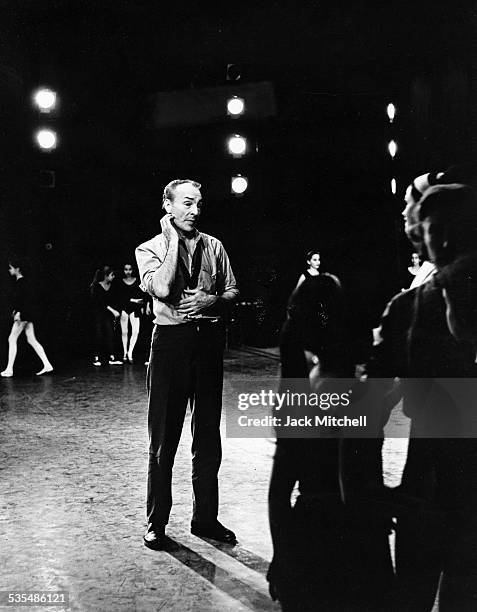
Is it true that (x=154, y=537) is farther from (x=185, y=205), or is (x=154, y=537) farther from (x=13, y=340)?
(x=13, y=340)

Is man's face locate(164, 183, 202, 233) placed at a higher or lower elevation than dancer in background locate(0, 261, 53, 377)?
higher

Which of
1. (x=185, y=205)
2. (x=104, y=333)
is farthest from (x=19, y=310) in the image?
(x=185, y=205)

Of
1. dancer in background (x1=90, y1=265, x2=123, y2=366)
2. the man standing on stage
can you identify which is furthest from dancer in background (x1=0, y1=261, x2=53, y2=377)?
the man standing on stage

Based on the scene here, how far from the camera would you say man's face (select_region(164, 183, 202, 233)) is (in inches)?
115

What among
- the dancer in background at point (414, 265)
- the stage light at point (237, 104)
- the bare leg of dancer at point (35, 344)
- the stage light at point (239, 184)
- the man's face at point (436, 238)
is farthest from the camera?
the stage light at point (239, 184)

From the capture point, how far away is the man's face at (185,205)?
115 inches

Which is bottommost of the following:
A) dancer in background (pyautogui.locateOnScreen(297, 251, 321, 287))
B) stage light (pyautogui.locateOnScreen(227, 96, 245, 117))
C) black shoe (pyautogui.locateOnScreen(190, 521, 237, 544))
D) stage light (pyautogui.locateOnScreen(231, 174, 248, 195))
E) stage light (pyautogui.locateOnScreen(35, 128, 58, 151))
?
black shoe (pyautogui.locateOnScreen(190, 521, 237, 544))

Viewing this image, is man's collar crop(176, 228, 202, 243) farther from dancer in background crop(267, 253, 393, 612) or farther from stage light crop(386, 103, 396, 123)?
stage light crop(386, 103, 396, 123)

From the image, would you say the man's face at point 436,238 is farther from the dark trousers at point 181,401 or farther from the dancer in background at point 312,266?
the dark trousers at point 181,401

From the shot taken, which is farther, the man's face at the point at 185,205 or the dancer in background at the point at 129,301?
the dancer in background at the point at 129,301

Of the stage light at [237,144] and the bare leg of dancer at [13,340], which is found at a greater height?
the stage light at [237,144]

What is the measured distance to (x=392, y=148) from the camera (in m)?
2.89

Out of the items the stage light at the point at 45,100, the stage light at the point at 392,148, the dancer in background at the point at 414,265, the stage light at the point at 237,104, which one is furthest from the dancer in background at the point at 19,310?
the dancer in background at the point at 414,265

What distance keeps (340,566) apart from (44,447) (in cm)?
299
